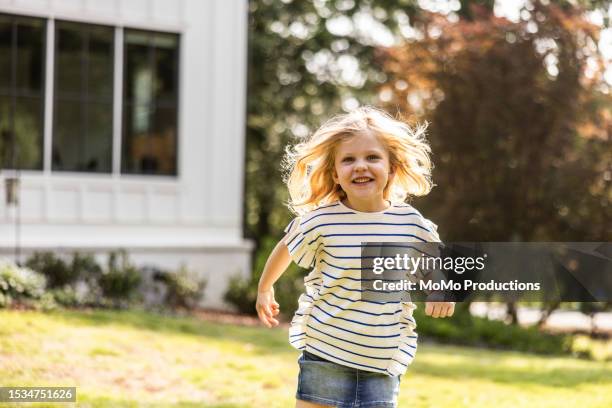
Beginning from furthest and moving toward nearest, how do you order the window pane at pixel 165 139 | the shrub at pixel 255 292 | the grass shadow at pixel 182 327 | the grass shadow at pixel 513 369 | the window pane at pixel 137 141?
the window pane at pixel 165 139, the window pane at pixel 137 141, the shrub at pixel 255 292, the grass shadow at pixel 182 327, the grass shadow at pixel 513 369

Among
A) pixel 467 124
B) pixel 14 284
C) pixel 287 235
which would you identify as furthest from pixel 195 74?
pixel 287 235

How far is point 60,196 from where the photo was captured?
39.8 feet

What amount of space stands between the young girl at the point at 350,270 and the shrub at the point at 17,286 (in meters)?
6.36

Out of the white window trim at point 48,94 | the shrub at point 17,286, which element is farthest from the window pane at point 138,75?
the shrub at point 17,286

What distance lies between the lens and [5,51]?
39.0 ft

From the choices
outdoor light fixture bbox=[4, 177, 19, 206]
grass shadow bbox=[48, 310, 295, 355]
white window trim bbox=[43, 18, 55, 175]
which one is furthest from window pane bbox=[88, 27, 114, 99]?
grass shadow bbox=[48, 310, 295, 355]

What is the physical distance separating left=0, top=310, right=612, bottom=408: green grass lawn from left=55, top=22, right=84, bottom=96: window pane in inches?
143

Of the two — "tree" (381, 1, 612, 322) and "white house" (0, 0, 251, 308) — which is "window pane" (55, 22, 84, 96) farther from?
"tree" (381, 1, 612, 322)

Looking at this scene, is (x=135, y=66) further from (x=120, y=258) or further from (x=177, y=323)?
(x=177, y=323)

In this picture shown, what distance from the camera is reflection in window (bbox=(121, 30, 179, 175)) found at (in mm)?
12741

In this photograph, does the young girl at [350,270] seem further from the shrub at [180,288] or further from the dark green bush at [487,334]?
the shrub at [180,288]

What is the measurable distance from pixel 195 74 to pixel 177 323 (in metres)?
4.40

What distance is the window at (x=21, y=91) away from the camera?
1188 centimetres

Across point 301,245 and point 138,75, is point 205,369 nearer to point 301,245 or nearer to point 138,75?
point 301,245
